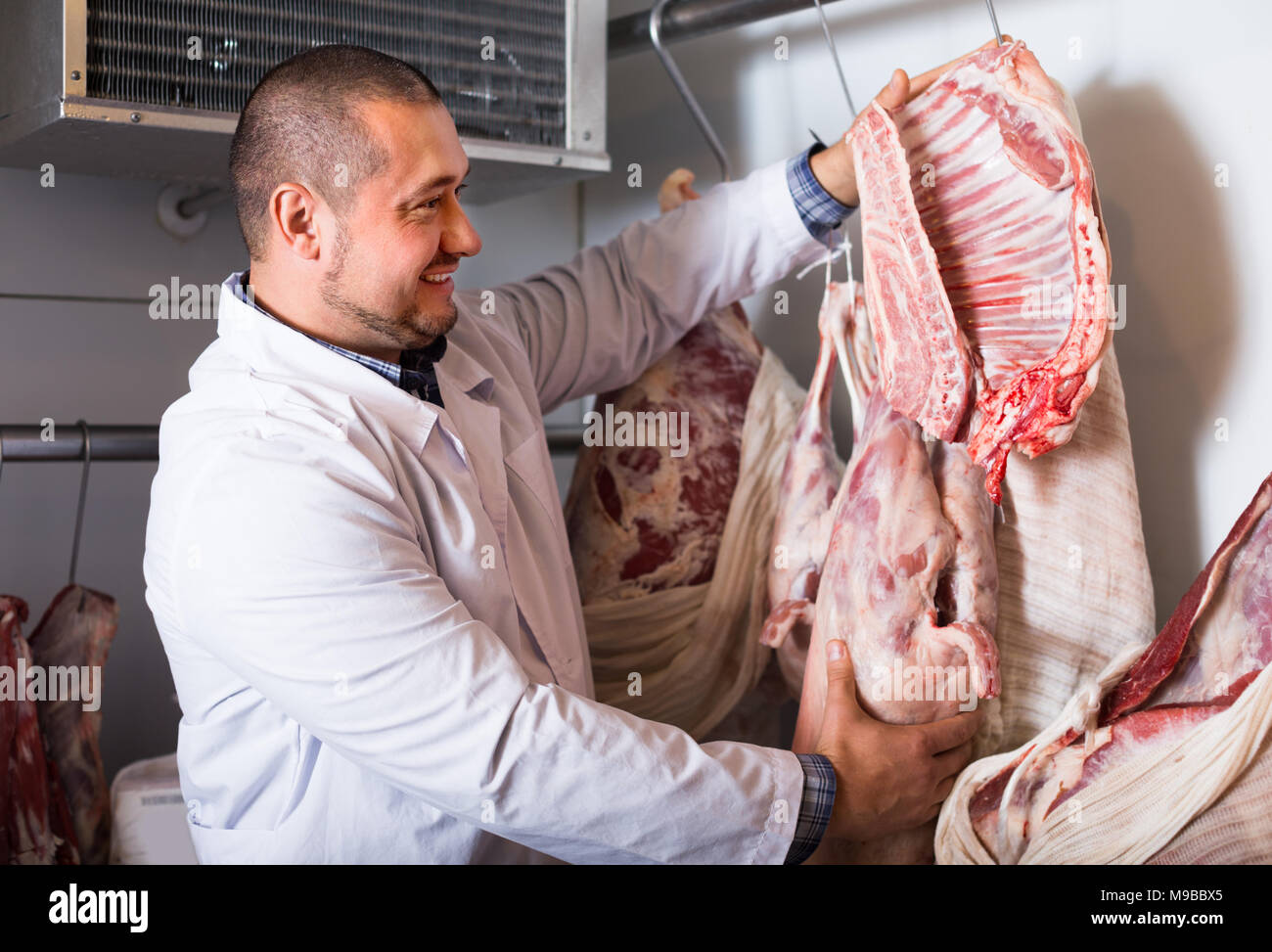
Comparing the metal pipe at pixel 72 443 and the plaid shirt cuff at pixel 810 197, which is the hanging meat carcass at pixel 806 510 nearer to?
the plaid shirt cuff at pixel 810 197

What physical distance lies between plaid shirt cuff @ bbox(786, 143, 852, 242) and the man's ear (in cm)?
64

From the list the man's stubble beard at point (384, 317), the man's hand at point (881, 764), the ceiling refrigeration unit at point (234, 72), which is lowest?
the man's hand at point (881, 764)

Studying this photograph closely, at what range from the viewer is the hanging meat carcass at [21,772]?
155 centimetres

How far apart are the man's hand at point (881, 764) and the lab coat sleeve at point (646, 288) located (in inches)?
24.4

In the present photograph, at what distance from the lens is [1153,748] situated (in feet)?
3.88

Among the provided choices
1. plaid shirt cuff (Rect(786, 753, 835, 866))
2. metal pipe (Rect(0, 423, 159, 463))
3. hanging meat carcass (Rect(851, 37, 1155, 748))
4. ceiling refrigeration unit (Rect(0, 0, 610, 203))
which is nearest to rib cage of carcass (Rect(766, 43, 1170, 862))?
hanging meat carcass (Rect(851, 37, 1155, 748))

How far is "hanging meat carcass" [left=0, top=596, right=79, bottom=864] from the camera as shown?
5.08 feet

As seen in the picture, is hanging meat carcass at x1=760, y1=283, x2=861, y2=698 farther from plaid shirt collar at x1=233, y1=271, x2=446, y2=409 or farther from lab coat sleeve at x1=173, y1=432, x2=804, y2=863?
plaid shirt collar at x1=233, y1=271, x2=446, y2=409

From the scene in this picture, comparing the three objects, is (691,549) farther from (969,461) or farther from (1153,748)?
(1153,748)

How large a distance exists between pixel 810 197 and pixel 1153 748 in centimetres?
81

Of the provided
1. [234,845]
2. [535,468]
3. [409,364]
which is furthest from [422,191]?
[234,845]

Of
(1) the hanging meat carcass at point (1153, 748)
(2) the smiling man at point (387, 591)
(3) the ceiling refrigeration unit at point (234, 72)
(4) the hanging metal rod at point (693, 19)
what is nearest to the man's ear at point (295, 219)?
(2) the smiling man at point (387, 591)

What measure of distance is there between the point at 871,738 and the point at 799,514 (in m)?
0.34
